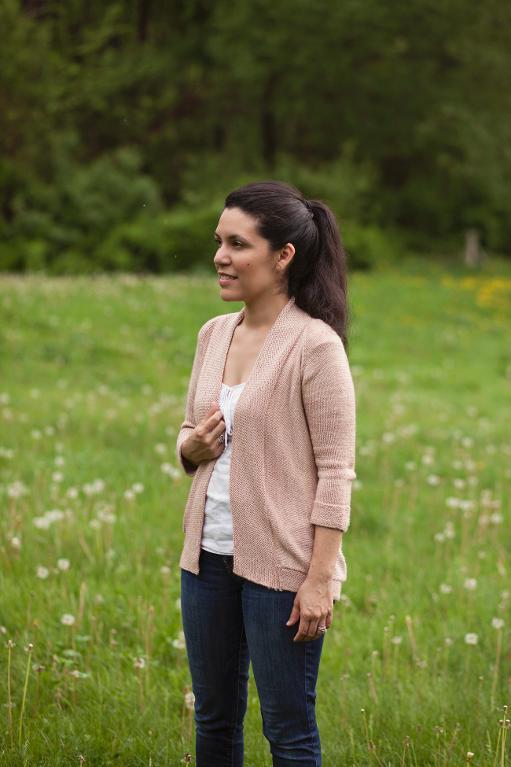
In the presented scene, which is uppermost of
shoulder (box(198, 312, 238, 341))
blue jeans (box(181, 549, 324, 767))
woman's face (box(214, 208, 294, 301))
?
woman's face (box(214, 208, 294, 301))

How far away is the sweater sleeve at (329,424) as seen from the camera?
2705mm

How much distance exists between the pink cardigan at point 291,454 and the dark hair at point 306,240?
12 centimetres

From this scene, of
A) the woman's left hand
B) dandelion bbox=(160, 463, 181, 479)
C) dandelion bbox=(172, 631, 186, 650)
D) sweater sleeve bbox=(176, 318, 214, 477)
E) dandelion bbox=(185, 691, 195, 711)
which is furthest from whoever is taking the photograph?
dandelion bbox=(160, 463, 181, 479)

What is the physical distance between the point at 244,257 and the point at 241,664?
4.35 feet

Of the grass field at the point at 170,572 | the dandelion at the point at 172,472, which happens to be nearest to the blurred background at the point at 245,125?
the grass field at the point at 170,572

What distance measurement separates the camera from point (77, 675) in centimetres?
381

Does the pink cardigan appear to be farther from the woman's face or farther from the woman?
the woman's face

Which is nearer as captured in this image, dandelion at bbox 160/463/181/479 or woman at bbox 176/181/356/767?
woman at bbox 176/181/356/767

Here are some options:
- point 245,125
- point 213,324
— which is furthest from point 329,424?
point 245,125

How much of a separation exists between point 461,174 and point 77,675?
111 ft

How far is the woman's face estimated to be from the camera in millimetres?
2797

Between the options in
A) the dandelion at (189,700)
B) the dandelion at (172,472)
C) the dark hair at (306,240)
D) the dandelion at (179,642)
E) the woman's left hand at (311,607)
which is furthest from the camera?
the dandelion at (172,472)

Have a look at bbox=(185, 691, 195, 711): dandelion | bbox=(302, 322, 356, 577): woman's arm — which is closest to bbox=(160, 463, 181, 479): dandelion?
bbox=(185, 691, 195, 711): dandelion

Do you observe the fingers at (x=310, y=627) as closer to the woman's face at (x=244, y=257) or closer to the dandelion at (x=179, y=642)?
the woman's face at (x=244, y=257)
